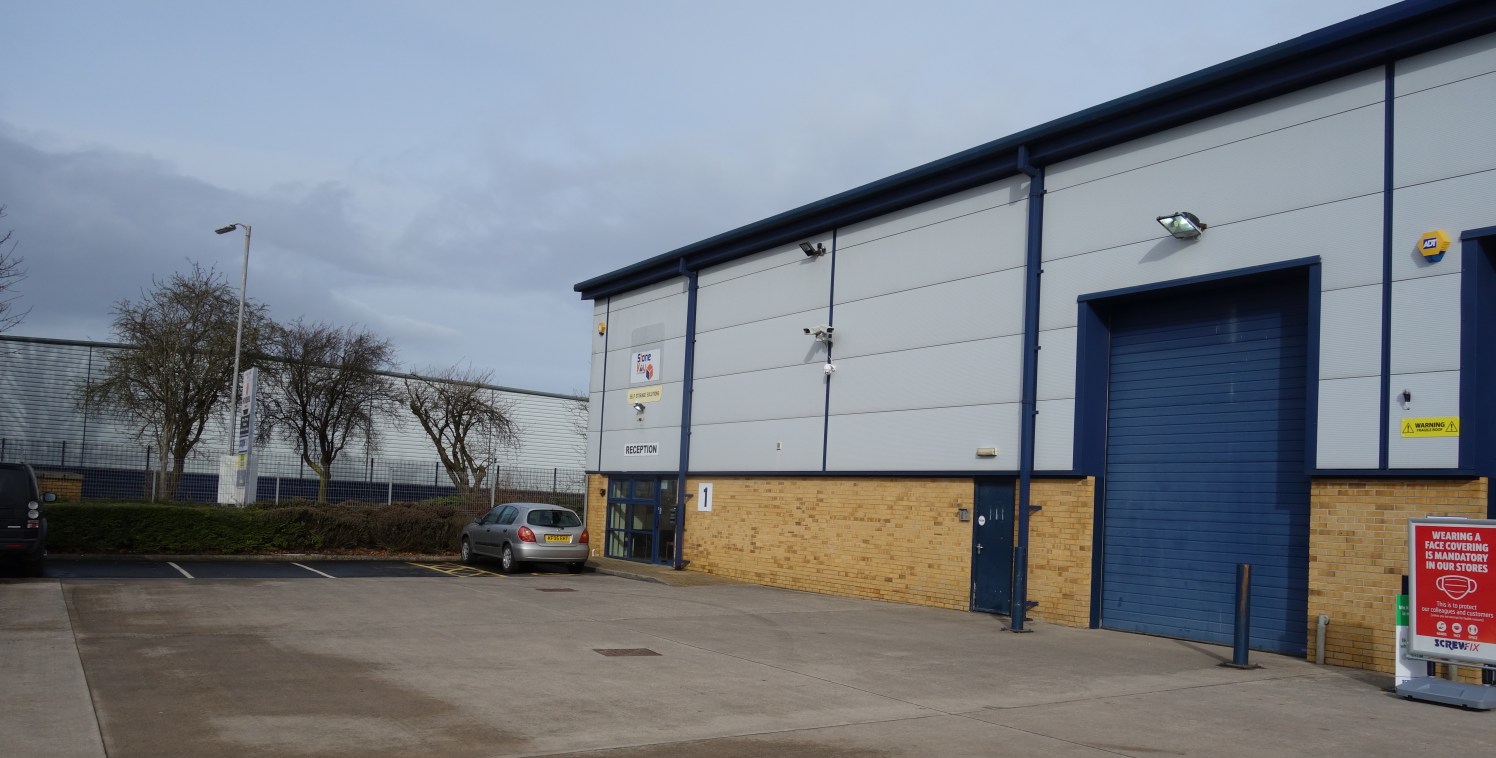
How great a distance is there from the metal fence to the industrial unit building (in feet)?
40.2

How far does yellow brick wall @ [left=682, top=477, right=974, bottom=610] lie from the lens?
17297 millimetres

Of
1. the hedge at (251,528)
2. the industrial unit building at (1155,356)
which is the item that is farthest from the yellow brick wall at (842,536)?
the hedge at (251,528)

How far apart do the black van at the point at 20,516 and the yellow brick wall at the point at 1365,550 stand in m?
18.3

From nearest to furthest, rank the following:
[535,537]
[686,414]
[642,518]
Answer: [535,537] < [686,414] < [642,518]

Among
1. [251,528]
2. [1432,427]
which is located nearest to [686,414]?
[251,528]

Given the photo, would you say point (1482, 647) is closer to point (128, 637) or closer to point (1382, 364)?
point (1382, 364)

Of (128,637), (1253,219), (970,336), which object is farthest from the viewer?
(970,336)

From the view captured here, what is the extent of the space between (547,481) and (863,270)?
17776 millimetres

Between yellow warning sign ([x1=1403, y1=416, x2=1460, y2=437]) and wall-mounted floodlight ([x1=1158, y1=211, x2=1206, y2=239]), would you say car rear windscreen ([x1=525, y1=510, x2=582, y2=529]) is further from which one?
yellow warning sign ([x1=1403, y1=416, x2=1460, y2=437])

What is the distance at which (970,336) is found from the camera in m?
17.2

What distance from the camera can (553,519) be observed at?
22.4 m

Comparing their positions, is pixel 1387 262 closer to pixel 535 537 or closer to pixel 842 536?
pixel 842 536

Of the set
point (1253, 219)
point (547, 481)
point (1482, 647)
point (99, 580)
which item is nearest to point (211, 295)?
point (547, 481)

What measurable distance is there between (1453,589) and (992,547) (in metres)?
6.90
